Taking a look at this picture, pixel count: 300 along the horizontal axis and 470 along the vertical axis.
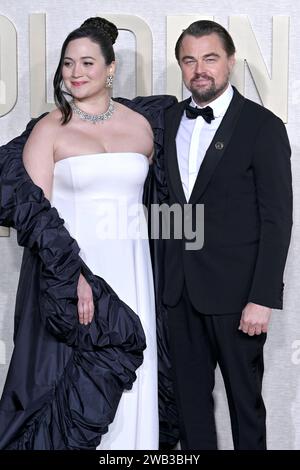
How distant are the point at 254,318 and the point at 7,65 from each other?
1.47 m

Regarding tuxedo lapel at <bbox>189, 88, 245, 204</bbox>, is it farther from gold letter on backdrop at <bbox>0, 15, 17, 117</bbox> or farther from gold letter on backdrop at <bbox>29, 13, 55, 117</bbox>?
gold letter on backdrop at <bbox>0, 15, 17, 117</bbox>

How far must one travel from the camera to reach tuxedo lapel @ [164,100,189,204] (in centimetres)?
257

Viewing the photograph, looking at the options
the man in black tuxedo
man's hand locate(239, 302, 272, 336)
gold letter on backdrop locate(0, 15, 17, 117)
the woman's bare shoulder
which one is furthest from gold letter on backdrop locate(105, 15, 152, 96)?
man's hand locate(239, 302, 272, 336)

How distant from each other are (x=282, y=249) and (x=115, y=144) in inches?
24.3

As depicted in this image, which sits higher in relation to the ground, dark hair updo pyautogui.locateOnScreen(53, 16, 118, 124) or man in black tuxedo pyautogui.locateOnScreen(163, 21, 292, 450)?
dark hair updo pyautogui.locateOnScreen(53, 16, 118, 124)

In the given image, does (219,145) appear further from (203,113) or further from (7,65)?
(7,65)

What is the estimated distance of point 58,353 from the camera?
260cm

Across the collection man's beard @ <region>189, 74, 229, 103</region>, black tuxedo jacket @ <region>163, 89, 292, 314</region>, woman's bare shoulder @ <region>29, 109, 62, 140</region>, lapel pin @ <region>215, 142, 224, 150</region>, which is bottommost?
black tuxedo jacket @ <region>163, 89, 292, 314</region>

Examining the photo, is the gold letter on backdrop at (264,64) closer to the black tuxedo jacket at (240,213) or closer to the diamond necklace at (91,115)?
the black tuxedo jacket at (240,213)

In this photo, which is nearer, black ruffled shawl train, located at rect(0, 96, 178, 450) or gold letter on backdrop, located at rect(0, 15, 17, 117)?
black ruffled shawl train, located at rect(0, 96, 178, 450)

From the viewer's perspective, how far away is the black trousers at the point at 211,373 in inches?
101

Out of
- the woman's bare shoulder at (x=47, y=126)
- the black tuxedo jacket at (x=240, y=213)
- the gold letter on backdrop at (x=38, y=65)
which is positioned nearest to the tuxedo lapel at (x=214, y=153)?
the black tuxedo jacket at (x=240, y=213)

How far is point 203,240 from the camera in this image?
8.42 ft

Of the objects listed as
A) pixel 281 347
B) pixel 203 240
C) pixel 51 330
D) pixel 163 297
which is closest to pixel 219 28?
pixel 203 240
